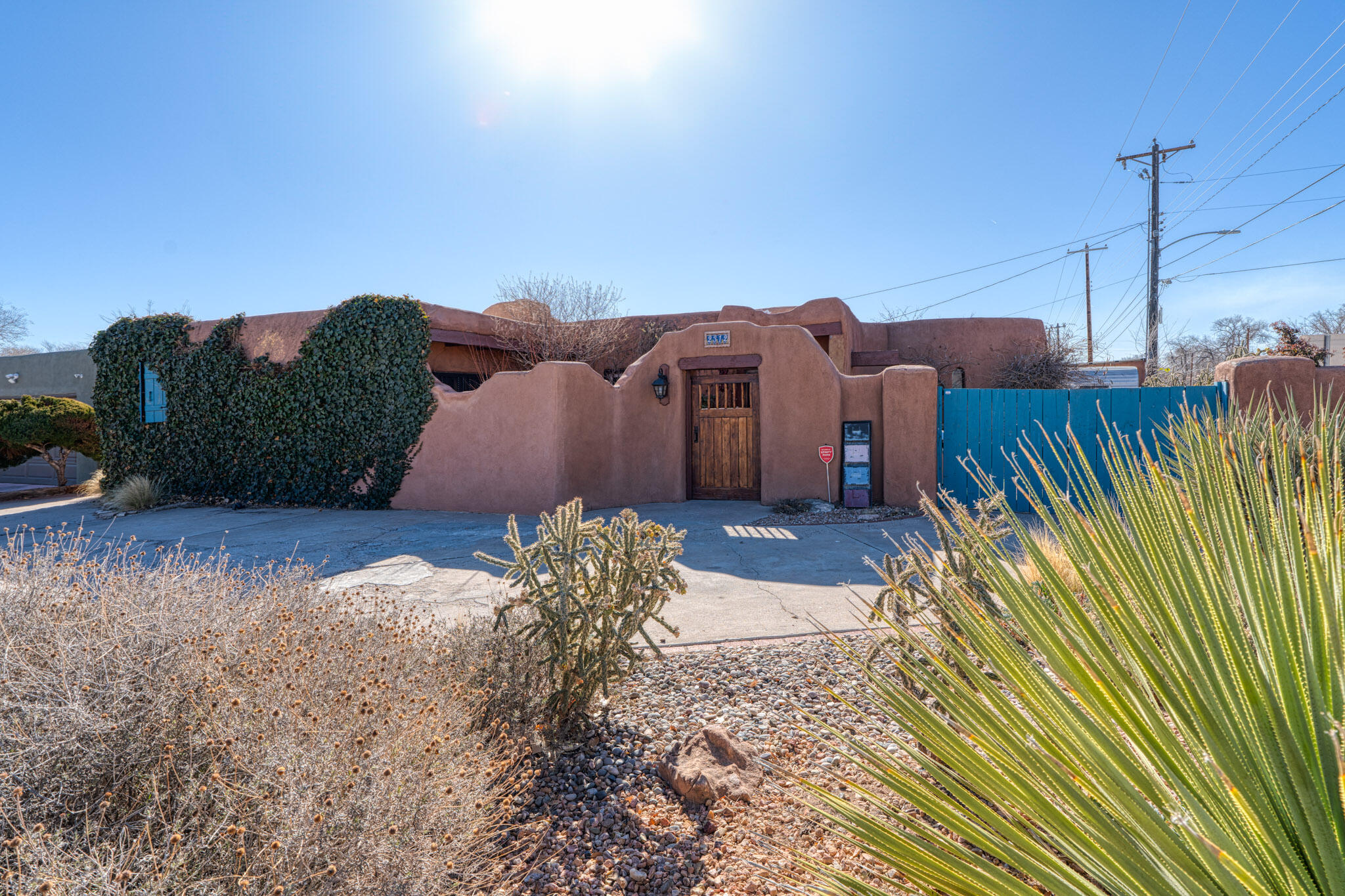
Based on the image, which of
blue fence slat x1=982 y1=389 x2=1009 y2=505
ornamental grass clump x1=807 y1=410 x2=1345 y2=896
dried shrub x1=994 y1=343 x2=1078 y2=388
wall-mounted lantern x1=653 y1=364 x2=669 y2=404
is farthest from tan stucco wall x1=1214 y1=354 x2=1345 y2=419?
ornamental grass clump x1=807 y1=410 x2=1345 y2=896

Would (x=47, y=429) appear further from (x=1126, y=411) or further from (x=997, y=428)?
→ (x=1126, y=411)

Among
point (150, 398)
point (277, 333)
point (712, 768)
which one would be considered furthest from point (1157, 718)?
point (150, 398)

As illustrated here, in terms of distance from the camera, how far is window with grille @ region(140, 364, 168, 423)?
12.7m

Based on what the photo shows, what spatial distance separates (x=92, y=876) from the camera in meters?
1.41

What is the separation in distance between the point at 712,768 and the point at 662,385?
808 cm

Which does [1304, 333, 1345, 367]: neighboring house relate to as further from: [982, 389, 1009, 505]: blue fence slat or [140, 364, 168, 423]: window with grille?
[140, 364, 168, 423]: window with grille

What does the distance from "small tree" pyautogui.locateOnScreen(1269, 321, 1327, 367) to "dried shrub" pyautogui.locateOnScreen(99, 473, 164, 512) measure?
18548 millimetres

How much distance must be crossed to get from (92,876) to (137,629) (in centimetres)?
89

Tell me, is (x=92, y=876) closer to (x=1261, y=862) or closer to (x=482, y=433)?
(x=1261, y=862)

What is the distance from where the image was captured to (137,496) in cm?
1116

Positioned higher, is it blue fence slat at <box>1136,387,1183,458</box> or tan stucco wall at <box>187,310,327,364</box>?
tan stucco wall at <box>187,310,327,364</box>

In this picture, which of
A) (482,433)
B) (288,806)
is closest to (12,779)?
(288,806)

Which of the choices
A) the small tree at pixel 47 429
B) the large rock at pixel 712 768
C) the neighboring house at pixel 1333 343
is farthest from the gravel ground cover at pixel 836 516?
the neighboring house at pixel 1333 343

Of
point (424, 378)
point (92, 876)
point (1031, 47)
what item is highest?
point (1031, 47)
